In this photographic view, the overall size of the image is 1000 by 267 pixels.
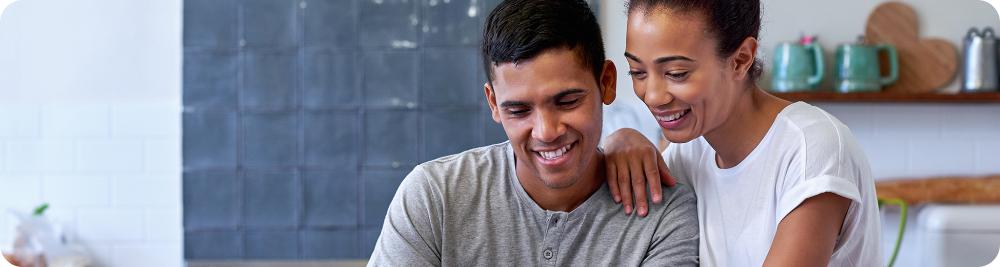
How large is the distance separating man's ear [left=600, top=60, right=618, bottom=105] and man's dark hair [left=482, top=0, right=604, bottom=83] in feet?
0.04

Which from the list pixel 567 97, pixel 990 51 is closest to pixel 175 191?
pixel 567 97

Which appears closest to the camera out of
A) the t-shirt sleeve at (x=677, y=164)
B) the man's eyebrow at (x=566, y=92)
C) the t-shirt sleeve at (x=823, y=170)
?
the t-shirt sleeve at (x=823, y=170)

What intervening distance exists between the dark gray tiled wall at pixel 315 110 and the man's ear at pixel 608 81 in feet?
5.10

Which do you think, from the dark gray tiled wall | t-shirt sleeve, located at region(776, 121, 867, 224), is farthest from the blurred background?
t-shirt sleeve, located at region(776, 121, 867, 224)

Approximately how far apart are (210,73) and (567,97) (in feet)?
6.30

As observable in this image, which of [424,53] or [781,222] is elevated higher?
[424,53]

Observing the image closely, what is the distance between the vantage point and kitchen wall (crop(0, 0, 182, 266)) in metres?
3.03

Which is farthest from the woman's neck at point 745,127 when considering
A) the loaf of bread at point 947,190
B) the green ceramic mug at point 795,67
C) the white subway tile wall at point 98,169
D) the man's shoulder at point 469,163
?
the white subway tile wall at point 98,169

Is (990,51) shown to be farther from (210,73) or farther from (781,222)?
(210,73)

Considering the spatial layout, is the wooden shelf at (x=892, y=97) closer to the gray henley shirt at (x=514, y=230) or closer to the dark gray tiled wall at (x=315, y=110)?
the dark gray tiled wall at (x=315, y=110)

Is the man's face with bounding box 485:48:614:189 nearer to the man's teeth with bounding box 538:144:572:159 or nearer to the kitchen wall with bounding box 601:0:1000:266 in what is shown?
the man's teeth with bounding box 538:144:572:159

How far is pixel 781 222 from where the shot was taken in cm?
129

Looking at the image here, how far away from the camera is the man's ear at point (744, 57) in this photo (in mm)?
1377

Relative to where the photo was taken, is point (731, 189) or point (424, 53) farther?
point (424, 53)
